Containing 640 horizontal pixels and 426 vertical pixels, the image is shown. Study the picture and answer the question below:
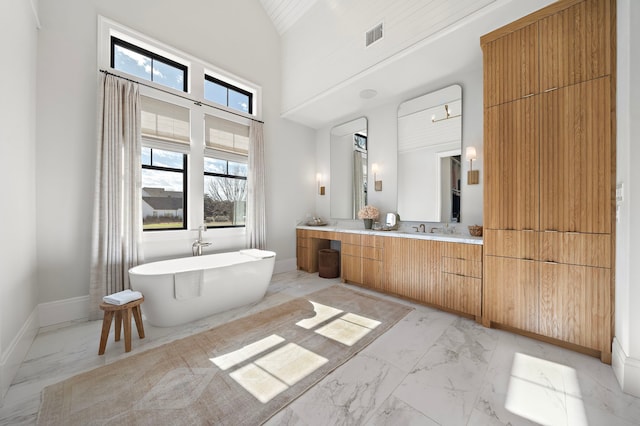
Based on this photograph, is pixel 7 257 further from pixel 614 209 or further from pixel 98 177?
pixel 614 209

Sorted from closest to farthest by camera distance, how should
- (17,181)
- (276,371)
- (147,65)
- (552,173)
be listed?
(276,371) < (17,181) < (552,173) < (147,65)

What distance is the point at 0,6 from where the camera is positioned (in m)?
1.61

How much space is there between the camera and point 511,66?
227 centimetres

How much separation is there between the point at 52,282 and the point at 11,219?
1045 mm

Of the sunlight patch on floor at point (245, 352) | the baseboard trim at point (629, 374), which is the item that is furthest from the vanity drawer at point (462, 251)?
the sunlight patch on floor at point (245, 352)

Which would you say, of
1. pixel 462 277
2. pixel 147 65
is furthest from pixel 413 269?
pixel 147 65

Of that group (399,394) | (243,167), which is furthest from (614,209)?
(243,167)

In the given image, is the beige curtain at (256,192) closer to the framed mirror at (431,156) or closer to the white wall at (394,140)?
the white wall at (394,140)

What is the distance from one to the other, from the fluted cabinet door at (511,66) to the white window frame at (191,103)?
328cm

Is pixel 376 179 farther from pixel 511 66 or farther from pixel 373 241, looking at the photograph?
pixel 511 66

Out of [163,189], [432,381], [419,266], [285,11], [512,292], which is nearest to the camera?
[432,381]

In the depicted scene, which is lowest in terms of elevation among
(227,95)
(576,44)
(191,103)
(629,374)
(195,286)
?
(629,374)

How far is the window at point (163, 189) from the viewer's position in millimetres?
→ 3158

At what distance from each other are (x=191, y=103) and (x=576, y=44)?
410 cm
